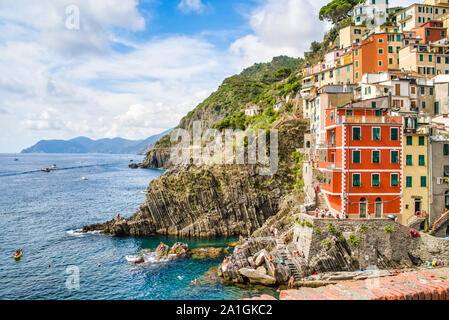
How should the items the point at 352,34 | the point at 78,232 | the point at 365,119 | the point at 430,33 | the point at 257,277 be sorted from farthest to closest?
1. the point at 352,34
2. the point at 430,33
3. the point at 78,232
4. the point at 365,119
5. the point at 257,277

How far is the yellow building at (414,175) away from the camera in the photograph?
33.4 meters

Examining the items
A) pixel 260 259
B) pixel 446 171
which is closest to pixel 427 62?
pixel 446 171

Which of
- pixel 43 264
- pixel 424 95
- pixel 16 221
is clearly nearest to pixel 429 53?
pixel 424 95

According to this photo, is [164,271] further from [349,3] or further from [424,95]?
[349,3]

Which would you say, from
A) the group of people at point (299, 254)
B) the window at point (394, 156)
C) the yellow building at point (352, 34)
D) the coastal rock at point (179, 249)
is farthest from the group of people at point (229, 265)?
the yellow building at point (352, 34)

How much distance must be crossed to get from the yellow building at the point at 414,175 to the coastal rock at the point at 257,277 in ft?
51.2

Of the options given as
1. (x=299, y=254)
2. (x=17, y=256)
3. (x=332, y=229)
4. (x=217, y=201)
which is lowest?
(x=17, y=256)

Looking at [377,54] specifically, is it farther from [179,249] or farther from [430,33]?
[179,249]

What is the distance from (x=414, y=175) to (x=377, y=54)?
34513mm

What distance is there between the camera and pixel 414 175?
33469 mm

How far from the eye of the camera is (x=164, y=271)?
1438 inches

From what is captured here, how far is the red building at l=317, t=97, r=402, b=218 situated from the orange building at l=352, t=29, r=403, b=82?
90.8 ft

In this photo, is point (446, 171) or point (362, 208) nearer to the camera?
point (362, 208)

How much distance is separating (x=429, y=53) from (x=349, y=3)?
126 ft
